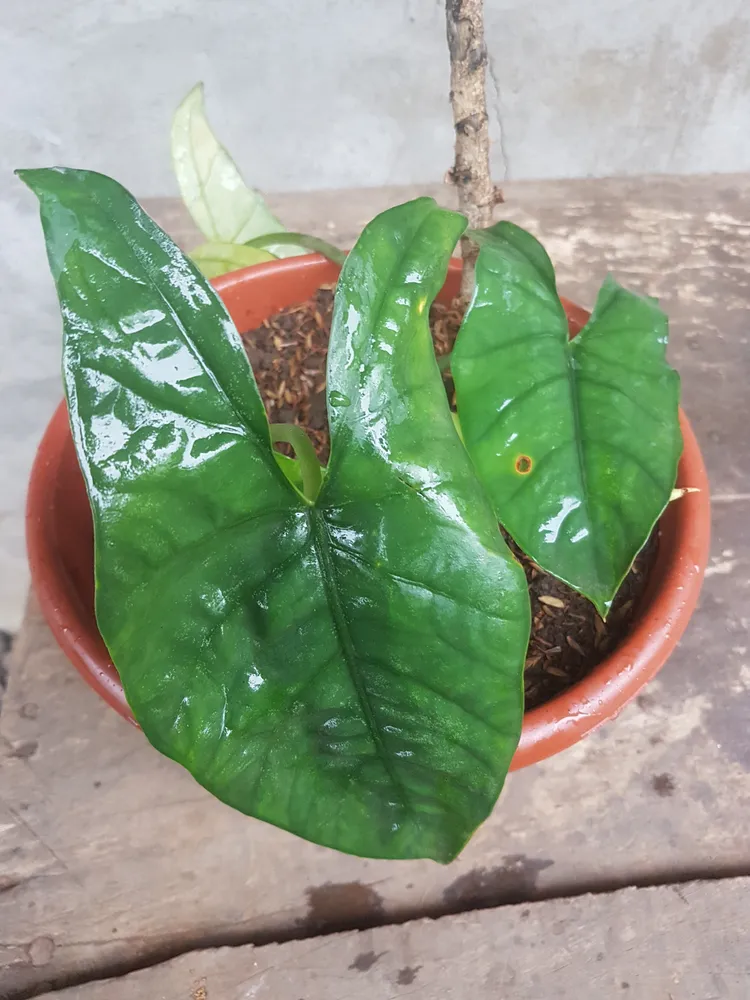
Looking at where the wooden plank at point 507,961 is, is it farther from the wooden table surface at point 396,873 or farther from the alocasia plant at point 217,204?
the alocasia plant at point 217,204

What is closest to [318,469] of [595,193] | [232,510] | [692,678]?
[232,510]

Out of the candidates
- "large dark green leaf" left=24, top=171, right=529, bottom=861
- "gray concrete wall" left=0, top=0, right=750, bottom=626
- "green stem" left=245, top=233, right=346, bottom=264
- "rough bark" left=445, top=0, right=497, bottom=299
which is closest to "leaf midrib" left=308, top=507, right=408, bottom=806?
"large dark green leaf" left=24, top=171, right=529, bottom=861

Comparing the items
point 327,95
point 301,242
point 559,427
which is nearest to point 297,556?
point 559,427

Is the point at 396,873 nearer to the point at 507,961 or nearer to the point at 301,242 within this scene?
the point at 507,961

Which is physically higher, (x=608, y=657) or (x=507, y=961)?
(x=608, y=657)

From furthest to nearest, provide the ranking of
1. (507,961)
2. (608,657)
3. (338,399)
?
(507,961) < (608,657) < (338,399)

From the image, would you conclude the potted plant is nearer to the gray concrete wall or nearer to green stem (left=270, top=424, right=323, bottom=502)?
green stem (left=270, top=424, right=323, bottom=502)
